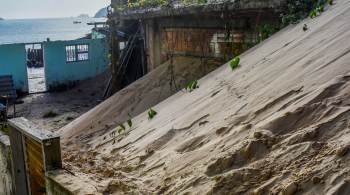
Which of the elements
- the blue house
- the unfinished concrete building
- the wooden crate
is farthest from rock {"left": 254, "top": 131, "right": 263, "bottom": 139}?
the blue house

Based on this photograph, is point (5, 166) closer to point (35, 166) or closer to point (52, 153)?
point (35, 166)

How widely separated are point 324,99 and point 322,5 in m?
3.41

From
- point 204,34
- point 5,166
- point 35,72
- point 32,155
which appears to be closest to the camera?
point 32,155

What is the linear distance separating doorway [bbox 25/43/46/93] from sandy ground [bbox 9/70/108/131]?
227 mm

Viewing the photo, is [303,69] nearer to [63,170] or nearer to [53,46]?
[63,170]

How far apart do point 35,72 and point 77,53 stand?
8.15 metres

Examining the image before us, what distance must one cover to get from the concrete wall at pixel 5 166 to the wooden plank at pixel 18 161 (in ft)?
1.22

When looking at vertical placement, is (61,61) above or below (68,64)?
above

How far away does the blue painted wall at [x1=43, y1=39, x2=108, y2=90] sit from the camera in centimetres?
2234

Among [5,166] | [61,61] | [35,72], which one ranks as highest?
[5,166]

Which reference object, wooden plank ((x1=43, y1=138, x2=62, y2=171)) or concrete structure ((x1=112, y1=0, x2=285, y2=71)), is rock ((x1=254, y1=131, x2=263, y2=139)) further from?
concrete structure ((x1=112, y1=0, x2=285, y2=71))

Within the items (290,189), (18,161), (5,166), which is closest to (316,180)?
(290,189)

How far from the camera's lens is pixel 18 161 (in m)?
6.23

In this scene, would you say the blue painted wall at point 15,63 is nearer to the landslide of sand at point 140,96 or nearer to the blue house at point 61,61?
the blue house at point 61,61
